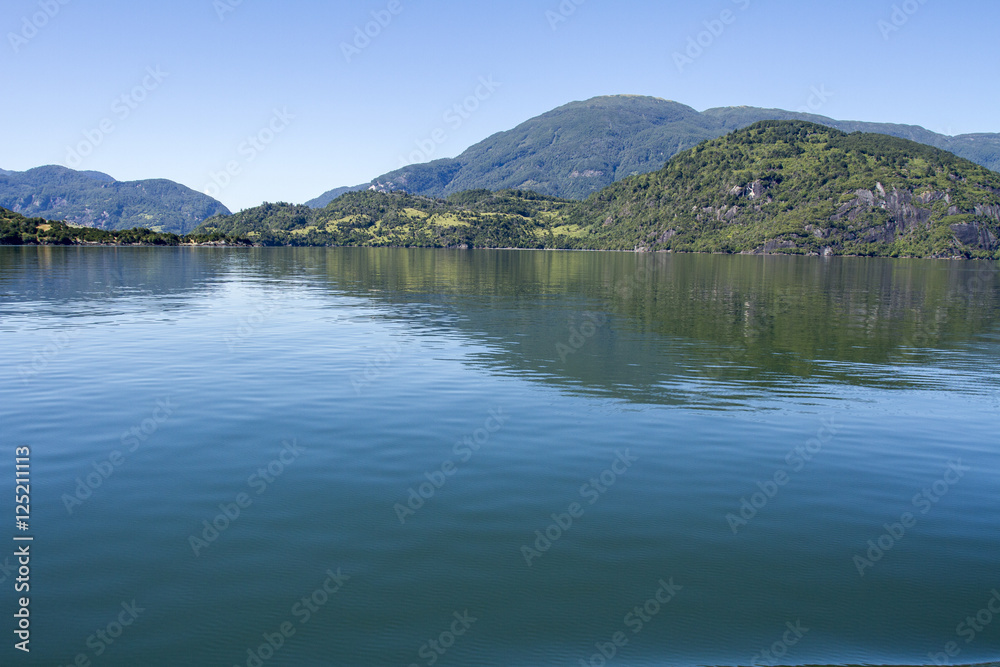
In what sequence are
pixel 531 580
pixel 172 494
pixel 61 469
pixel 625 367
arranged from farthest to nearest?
1. pixel 625 367
2. pixel 61 469
3. pixel 172 494
4. pixel 531 580

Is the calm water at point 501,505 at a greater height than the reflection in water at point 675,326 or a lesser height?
lesser

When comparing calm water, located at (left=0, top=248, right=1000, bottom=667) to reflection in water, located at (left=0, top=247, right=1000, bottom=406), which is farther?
reflection in water, located at (left=0, top=247, right=1000, bottom=406)

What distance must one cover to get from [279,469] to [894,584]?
15.5 metres

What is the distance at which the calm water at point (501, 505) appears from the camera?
1105 centimetres

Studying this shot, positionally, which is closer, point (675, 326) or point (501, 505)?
point (501, 505)

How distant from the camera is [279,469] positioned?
60.5 ft

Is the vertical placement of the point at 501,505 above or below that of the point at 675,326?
below

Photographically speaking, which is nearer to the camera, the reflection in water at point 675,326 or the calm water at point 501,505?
the calm water at point 501,505

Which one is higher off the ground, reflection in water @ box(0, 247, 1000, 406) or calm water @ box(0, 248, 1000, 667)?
reflection in water @ box(0, 247, 1000, 406)

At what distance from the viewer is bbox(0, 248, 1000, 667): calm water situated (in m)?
11.0

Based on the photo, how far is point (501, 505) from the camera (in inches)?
637

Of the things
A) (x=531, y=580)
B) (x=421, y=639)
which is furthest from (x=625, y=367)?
(x=421, y=639)

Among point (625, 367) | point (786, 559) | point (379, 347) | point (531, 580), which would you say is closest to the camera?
point (531, 580)

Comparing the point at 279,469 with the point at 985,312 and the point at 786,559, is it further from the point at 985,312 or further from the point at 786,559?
the point at 985,312
